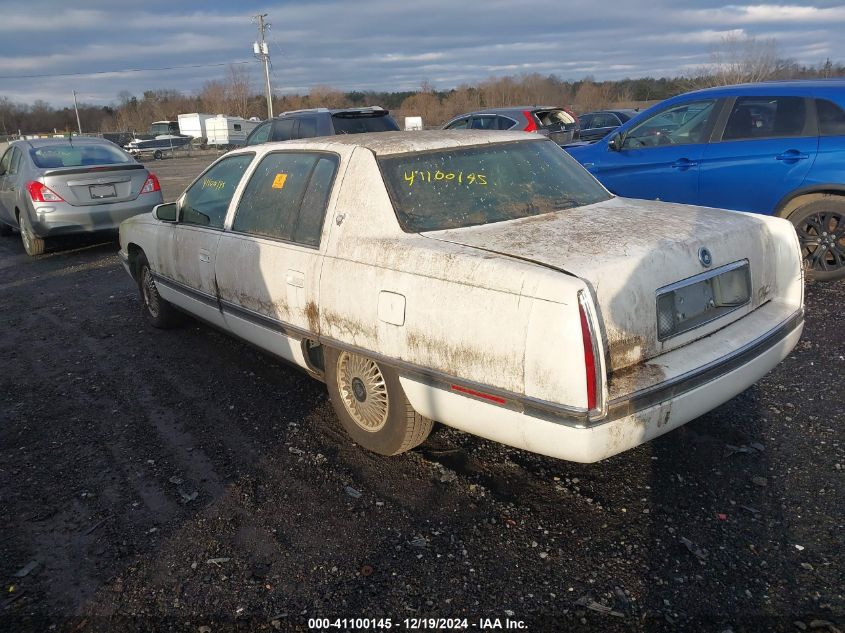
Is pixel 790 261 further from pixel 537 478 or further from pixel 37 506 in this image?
pixel 37 506

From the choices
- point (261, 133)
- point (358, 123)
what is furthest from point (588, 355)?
point (261, 133)

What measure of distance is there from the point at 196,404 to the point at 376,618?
95.7 inches

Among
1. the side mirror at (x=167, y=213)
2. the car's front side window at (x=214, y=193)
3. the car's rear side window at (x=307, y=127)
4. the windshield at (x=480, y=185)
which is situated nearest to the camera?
the windshield at (x=480, y=185)

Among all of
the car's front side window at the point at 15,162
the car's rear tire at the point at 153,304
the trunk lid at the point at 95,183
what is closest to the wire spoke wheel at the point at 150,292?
the car's rear tire at the point at 153,304

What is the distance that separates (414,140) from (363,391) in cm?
148

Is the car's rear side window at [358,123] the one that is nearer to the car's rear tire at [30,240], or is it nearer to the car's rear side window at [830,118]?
the car's rear tire at [30,240]

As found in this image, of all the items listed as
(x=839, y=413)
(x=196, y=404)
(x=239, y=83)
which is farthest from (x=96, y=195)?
(x=239, y=83)

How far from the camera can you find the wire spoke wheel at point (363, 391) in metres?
3.43

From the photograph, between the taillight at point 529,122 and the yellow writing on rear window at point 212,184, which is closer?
the yellow writing on rear window at point 212,184

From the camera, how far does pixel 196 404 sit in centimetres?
441

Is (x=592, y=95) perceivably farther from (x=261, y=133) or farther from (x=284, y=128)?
(x=284, y=128)

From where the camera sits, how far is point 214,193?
15.7 feet

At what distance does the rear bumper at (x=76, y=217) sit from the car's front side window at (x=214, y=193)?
5.07 m

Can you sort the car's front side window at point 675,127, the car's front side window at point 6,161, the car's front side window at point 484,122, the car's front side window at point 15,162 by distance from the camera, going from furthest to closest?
the car's front side window at point 484,122
the car's front side window at point 6,161
the car's front side window at point 15,162
the car's front side window at point 675,127
